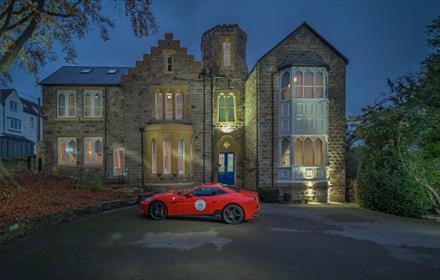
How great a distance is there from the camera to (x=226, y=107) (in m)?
18.1

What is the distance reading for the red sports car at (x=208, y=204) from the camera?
29.3ft

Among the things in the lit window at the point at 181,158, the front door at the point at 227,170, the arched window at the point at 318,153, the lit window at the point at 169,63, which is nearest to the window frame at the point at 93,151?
the lit window at the point at 181,158

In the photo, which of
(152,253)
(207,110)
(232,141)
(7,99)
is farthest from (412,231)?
(7,99)

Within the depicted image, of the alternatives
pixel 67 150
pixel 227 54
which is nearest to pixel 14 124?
pixel 67 150

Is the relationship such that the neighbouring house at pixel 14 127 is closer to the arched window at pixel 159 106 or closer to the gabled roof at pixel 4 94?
the gabled roof at pixel 4 94

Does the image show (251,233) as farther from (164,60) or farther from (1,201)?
(164,60)

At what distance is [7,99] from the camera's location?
33656 millimetres

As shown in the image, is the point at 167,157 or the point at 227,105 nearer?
the point at 167,157

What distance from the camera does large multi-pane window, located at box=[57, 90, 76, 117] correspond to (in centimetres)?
1802

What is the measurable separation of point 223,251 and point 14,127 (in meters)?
41.4

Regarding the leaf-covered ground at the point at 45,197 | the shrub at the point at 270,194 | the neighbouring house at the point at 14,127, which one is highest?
the neighbouring house at the point at 14,127

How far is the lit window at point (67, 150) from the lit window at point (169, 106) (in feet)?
23.1

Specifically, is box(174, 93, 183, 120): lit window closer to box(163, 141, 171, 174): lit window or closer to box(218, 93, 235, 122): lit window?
box(163, 141, 171, 174): lit window

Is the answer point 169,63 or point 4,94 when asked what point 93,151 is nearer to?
point 169,63
